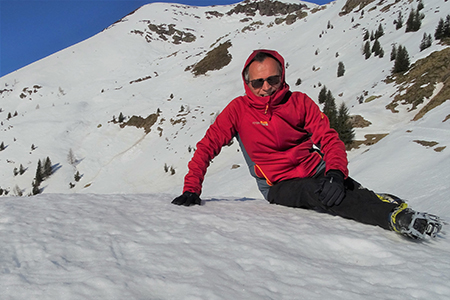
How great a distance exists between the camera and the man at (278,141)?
2408 millimetres

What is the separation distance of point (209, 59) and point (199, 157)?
2623 cm

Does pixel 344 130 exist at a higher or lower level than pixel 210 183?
higher

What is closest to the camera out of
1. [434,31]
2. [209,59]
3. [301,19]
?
[434,31]

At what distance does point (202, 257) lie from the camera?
140cm

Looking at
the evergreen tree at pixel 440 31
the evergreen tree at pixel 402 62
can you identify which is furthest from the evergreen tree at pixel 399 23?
the evergreen tree at pixel 402 62

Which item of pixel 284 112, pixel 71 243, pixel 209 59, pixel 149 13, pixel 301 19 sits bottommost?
pixel 71 243

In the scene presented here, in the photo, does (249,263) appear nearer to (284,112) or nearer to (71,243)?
(71,243)

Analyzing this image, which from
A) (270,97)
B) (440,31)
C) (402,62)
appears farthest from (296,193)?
(440,31)

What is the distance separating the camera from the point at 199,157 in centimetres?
275

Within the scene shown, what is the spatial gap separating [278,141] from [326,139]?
42 centimetres

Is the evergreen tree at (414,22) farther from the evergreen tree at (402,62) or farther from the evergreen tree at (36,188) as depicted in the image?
A: the evergreen tree at (36,188)

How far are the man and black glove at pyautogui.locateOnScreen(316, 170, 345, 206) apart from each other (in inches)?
2.1

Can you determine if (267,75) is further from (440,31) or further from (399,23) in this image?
(399,23)

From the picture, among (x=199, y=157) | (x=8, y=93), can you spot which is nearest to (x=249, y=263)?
(x=199, y=157)
